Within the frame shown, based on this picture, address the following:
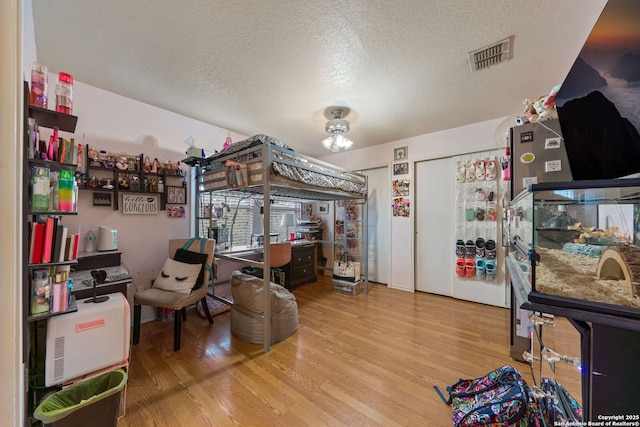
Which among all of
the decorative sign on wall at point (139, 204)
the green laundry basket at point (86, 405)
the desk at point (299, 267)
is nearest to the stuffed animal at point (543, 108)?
the green laundry basket at point (86, 405)

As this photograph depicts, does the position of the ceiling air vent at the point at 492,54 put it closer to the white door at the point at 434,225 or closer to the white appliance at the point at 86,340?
the white door at the point at 434,225

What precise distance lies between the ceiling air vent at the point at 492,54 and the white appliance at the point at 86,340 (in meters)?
3.25

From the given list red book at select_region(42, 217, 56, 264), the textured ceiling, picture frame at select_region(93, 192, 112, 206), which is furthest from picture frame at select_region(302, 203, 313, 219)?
red book at select_region(42, 217, 56, 264)

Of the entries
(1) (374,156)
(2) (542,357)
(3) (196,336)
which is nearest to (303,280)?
(3) (196,336)

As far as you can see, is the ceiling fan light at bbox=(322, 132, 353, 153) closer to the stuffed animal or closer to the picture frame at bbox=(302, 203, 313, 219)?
the stuffed animal

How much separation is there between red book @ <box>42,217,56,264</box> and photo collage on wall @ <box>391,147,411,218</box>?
13.0 ft

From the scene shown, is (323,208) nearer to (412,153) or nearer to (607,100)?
(412,153)

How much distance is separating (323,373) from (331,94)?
106 inches

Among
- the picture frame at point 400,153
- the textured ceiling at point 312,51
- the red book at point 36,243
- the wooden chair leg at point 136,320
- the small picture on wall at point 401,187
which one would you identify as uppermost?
the textured ceiling at point 312,51

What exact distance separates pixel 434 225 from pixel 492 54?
2.47 meters

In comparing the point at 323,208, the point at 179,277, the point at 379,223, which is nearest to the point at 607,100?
the point at 179,277

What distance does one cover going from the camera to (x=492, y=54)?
6.09 ft

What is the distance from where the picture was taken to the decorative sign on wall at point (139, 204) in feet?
8.50

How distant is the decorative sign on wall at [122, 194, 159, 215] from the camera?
8.50 feet
